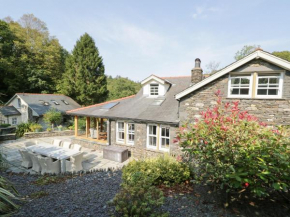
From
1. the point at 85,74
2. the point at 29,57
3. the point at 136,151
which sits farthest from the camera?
the point at 29,57

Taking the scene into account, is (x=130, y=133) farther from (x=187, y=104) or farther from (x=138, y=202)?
(x=138, y=202)

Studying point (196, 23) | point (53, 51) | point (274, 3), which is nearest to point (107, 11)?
point (196, 23)

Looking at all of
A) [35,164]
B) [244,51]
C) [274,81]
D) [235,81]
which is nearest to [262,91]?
[274,81]

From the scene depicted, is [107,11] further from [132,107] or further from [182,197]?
[182,197]

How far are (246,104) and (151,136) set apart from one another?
607 centimetres

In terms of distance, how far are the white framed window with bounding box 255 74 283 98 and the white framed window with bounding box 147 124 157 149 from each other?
6.34 metres

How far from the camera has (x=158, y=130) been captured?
1028 centimetres

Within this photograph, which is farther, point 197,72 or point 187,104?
point 197,72

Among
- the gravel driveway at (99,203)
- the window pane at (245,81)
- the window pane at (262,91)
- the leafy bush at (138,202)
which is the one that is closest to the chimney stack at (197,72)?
the window pane at (245,81)

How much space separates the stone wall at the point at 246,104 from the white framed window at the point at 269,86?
8.4 inches

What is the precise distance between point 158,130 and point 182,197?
5829mm

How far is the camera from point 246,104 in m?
8.07

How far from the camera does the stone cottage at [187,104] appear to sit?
7566mm

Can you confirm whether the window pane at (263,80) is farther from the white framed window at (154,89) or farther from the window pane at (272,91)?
the white framed window at (154,89)
